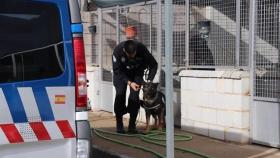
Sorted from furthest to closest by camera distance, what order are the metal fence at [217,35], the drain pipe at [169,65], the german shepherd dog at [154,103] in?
the german shepherd dog at [154,103]
the metal fence at [217,35]
the drain pipe at [169,65]

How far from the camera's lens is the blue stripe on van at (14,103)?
4207mm

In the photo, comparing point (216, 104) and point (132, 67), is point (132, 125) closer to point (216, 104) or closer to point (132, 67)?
point (132, 67)

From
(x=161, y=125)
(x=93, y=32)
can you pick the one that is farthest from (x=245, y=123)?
(x=93, y=32)

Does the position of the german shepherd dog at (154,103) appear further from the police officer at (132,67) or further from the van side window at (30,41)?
the van side window at (30,41)

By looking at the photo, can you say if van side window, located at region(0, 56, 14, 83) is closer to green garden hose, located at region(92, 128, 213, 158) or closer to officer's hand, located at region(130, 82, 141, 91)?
green garden hose, located at region(92, 128, 213, 158)

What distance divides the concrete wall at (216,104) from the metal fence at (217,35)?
21 cm

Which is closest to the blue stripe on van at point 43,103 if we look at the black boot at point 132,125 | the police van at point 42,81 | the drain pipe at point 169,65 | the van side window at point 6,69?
the police van at point 42,81

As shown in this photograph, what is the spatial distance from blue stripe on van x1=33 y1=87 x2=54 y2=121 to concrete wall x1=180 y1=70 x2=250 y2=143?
14.5 ft

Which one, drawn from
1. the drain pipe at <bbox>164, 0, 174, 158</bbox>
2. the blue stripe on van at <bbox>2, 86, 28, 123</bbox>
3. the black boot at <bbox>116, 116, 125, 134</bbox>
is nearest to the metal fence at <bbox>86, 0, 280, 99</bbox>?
the black boot at <bbox>116, 116, 125, 134</bbox>

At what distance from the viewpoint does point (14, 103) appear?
4227mm

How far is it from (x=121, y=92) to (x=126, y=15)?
9.22ft

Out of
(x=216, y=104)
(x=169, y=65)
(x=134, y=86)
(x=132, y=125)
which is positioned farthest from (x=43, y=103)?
Answer: (x=132, y=125)

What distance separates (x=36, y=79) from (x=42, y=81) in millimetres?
52

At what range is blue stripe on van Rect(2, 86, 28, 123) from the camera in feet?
13.8
